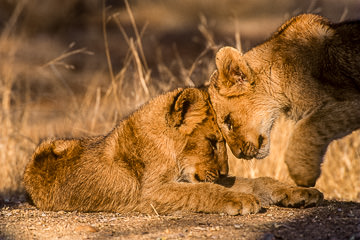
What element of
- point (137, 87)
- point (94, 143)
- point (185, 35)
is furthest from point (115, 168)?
point (185, 35)

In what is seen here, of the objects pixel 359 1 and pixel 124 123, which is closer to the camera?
pixel 124 123

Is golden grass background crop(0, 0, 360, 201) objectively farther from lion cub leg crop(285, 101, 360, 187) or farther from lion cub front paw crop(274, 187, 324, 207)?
lion cub front paw crop(274, 187, 324, 207)

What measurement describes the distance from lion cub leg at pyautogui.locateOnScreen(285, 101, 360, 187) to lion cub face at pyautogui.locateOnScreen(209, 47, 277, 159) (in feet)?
1.04

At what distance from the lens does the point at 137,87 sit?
24.4ft

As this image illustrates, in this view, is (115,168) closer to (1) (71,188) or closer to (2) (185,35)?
(1) (71,188)

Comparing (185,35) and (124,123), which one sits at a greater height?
(185,35)

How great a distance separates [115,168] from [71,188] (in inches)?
15.4

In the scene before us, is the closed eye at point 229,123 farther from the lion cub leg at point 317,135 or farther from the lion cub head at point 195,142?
the lion cub leg at point 317,135

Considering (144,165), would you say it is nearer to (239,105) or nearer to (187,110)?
(187,110)

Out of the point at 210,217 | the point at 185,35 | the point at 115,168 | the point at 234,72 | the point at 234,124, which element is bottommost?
the point at 210,217

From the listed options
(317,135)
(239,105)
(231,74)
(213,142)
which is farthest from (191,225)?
(317,135)

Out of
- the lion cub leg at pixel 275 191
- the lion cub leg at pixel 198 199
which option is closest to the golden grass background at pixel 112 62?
the lion cub leg at pixel 275 191

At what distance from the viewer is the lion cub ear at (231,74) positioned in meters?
4.90

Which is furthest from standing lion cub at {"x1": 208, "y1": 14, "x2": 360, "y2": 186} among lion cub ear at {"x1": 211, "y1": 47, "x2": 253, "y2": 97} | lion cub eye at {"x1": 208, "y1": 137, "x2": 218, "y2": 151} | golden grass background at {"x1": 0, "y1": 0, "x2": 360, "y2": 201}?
golden grass background at {"x1": 0, "y1": 0, "x2": 360, "y2": 201}
